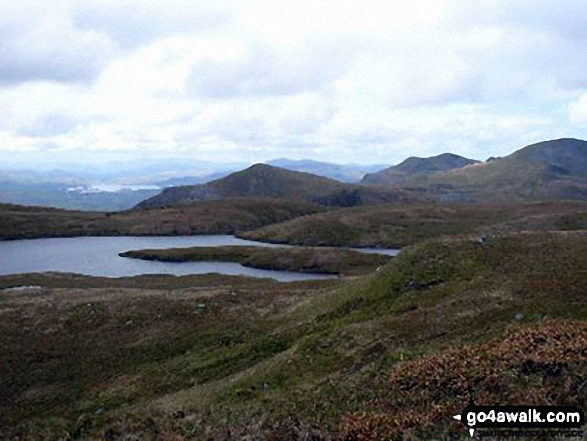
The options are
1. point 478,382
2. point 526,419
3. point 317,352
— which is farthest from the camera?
point 317,352

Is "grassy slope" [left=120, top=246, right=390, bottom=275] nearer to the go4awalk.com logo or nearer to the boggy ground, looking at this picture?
the boggy ground

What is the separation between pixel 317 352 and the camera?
1352 inches

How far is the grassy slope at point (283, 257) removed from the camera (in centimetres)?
12600

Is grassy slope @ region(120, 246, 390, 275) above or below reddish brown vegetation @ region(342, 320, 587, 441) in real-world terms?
below

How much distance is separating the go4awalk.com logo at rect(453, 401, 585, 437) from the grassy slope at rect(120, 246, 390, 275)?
324ft

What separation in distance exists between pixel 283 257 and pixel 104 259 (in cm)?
4581

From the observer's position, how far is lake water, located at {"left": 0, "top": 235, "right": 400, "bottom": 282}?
125 metres

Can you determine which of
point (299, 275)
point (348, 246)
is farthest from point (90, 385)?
point (348, 246)

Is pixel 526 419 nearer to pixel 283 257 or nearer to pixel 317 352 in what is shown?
pixel 317 352

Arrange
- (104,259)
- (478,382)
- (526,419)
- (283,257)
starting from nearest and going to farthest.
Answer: (526,419), (478,382), (283,257), (104,259)

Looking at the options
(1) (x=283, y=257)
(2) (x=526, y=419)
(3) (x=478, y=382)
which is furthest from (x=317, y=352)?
(1) (x=283, y=257)

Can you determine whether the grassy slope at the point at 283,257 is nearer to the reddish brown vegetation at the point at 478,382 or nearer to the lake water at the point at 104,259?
the lake water at the point at 104,259

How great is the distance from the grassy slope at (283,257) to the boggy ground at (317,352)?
211ft

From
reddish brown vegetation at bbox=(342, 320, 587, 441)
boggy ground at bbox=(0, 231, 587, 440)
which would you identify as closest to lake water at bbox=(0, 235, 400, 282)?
boggy ground at bbox=(0, 231, 587, 440)
